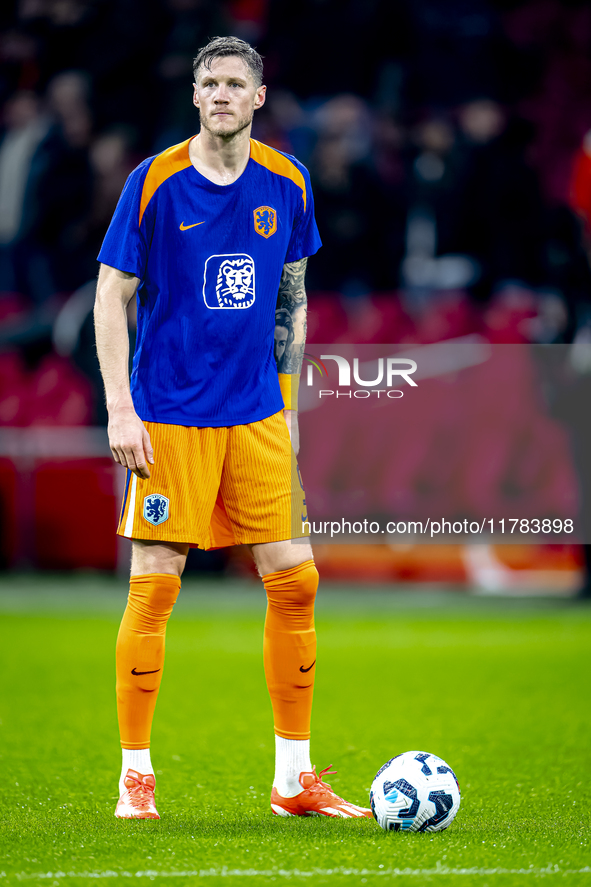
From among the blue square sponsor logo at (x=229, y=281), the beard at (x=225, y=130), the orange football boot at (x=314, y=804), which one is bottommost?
the orange football boot at (x=314, y=804)

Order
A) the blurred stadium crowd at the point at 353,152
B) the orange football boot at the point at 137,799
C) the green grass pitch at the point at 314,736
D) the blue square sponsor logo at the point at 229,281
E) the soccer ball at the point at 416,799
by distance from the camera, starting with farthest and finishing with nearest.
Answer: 1. the blurred stadium crowd at the point at 353,152
2. the blue square sponsor logo at the point at 229,281
3. the orange football boot at the point at 137,799
4. the soccer ball at the point at 416,799
5. the green grass pitch at the point at 314,736

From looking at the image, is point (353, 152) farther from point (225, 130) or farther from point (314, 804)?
point (314, 804)

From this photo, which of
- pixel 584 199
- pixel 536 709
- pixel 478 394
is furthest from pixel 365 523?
pixel 584 199

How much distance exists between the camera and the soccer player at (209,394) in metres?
3.16

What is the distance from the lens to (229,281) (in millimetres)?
3236

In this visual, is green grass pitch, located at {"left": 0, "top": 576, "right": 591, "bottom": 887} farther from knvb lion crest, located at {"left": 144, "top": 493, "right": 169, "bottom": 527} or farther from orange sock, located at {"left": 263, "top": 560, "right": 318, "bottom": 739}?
knvb lion crest, located at {"left": 144, "top": 493, "right": 169, "bottom": 527}

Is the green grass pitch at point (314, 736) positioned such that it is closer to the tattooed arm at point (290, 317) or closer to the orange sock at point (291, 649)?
the orange sock at point (291, 649)

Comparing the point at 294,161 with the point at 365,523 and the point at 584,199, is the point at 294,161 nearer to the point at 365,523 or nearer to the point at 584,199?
the point at 365,523

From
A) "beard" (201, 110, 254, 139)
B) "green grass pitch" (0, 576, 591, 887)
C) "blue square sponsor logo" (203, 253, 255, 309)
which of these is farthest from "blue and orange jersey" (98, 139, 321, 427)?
"green grass pitch" (0, 576, 591, 887)

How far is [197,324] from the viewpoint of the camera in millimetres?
3236

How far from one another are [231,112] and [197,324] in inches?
21.8

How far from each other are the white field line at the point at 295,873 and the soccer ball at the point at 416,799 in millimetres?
304

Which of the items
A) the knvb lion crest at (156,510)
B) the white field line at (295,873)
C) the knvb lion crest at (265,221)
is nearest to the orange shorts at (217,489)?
the knvb lion crest at (156,510)

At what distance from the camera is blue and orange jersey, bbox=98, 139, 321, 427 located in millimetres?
3180
